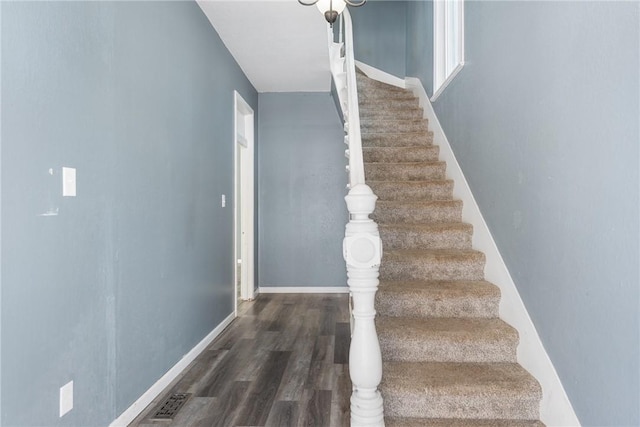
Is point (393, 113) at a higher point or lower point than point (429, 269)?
higher

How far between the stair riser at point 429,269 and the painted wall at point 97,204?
56.1 inches

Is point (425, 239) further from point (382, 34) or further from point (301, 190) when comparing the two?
point (382, 34)

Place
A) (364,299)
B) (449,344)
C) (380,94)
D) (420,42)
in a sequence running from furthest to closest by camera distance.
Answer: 1. (380,94)
2. (420,42)
3. (449,344)
4. (364,299)

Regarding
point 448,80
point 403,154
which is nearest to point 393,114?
point 403,154

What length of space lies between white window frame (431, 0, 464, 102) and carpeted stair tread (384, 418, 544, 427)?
2.29 meters

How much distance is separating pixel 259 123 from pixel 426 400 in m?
4.43

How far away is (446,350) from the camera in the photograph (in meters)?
1.96

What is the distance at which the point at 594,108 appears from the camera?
→ 1378 mm

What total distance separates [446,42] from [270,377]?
2997 millimetres

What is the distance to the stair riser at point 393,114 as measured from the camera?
405cm

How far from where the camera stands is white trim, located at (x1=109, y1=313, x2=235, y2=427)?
2.00m

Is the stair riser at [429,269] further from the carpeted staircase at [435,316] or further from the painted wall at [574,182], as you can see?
the painted wall at [574,182]

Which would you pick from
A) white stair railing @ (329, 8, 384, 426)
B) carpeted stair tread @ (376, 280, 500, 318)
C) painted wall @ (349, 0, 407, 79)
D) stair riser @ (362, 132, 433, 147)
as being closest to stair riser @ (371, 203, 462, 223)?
carpeted stair tread @ (376, 280, 500, 318)

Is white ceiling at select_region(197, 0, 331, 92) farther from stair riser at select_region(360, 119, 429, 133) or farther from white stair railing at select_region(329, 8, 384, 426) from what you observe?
white stair railing at select_region(329, 8, 384, 426)
